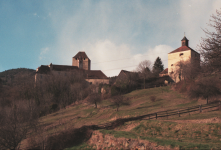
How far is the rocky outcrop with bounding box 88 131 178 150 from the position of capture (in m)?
11.7

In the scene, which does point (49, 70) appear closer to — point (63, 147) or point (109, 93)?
point (109, 93)

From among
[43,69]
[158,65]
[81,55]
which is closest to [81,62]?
[81,55]

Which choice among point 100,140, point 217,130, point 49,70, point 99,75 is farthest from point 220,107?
point 49,70

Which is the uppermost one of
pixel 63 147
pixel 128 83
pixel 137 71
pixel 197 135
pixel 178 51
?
pixel 178 51

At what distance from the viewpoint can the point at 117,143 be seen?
14828 millimetres

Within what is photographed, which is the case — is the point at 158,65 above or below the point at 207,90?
above

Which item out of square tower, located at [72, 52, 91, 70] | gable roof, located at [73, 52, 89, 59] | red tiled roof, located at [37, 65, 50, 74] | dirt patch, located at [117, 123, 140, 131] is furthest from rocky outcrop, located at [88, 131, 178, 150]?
gable roof, located at [73, 52, 89, 59]

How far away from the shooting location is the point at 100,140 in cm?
1761

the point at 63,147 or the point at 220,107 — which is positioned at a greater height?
the point at 220,107

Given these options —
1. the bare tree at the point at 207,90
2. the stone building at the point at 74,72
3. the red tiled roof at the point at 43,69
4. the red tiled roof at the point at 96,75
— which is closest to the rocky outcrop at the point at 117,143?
the bare tree at the point at 207,90

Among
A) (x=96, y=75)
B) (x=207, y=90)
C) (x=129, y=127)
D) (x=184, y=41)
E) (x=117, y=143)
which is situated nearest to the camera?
(x=117, y=143)

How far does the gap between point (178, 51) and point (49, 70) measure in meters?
50.4

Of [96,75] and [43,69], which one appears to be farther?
[96,75]

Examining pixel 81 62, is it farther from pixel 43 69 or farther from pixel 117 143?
pixel 117 143
